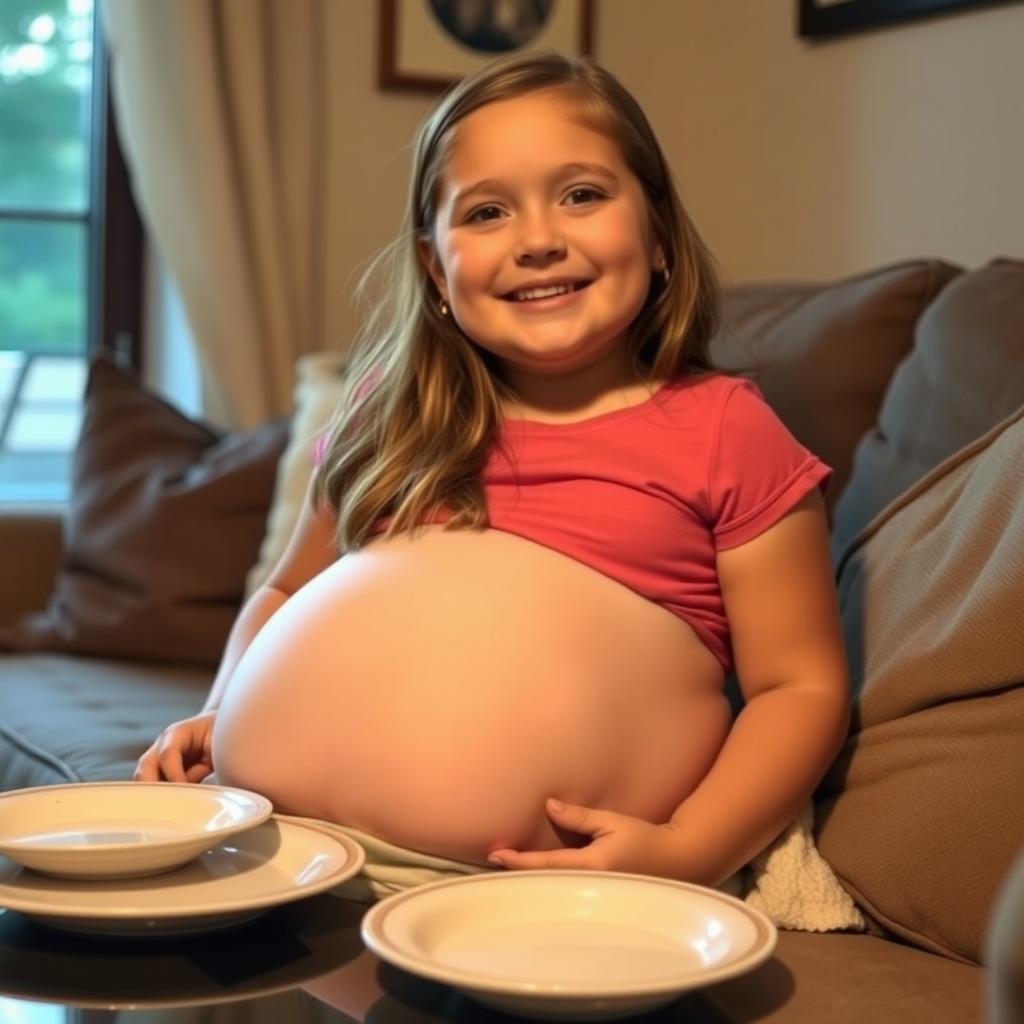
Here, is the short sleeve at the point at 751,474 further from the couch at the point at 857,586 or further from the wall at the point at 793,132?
the wall at the point at 793,132

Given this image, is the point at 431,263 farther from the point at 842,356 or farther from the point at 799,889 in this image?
the point at 799,889

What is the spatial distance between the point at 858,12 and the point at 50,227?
5.46 feet

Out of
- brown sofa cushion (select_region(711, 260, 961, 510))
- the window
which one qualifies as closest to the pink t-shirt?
brown sofa cushion (select_region(711, 260, 961, 510))

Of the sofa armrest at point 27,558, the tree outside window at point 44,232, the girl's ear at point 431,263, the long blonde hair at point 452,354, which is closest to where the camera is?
the long blonde hair at point 452,354

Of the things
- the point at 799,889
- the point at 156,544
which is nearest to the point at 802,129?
the point at 156,544

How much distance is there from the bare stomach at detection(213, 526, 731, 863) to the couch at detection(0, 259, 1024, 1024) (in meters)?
0.16

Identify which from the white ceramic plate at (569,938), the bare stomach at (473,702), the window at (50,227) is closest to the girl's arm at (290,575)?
the bare stomach at (473,702)

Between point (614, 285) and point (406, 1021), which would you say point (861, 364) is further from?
point (406, 1021)

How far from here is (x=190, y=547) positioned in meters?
2.46

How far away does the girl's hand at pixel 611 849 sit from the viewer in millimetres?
1145

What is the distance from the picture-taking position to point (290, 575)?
1560mm

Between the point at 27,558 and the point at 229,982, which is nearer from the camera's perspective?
the point at 229,982

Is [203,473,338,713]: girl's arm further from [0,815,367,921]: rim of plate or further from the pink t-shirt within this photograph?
[0,815,367,921]: rim of plate

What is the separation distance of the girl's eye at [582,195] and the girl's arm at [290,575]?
365 millimetres
